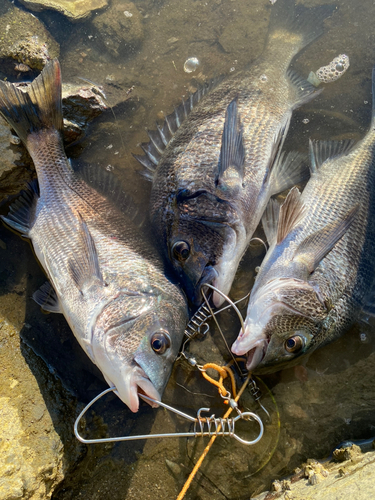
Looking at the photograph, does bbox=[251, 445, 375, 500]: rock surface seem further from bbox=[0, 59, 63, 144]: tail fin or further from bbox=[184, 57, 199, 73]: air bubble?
bbox=[184, 57, 199, 73]: air bubble

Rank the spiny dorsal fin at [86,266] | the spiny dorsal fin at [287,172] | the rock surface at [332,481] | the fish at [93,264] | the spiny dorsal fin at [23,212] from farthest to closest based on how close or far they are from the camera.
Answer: the spiny dorsal fin at [287,172], the spiny dorsal fin at [23,212], the spiny dorsal fin at [86,266], the fish at [93,264], the rock surface at [332,481]

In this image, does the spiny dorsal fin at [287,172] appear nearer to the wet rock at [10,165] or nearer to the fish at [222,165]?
the fish at [222,165]

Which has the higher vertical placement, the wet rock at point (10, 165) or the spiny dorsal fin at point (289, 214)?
the wet rock at point (10, 165)

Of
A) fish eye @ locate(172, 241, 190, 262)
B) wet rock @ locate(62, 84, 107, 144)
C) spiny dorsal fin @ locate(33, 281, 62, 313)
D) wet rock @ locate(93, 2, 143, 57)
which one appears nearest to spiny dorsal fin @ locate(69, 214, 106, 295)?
spiny dorsal fin @ locate(33, 281, 62, 313)

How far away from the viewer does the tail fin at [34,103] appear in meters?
3.45

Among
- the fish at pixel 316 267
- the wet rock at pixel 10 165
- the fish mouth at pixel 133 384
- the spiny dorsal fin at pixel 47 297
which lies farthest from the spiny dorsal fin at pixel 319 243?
the wet rock at pixel 10 165

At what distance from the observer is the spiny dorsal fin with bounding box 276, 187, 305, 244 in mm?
3344

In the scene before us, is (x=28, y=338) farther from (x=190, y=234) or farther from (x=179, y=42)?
(x=179, y=42)

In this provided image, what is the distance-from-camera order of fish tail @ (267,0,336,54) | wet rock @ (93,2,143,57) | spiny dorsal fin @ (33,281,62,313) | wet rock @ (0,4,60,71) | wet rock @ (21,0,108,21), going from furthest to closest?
wet rock @ (93,2,143,57), wet rock @ (21,0,108,21), fish tail @ (267,0,336,54), wet rock @ (0,4,60,71), spiny dorsal fin @ (33,281,62,313)

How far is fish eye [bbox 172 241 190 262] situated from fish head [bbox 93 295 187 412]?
1.77 feet

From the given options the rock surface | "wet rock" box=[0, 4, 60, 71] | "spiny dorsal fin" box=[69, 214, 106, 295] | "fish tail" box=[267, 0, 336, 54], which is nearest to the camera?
the rock surface

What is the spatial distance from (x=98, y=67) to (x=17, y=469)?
4.67 m

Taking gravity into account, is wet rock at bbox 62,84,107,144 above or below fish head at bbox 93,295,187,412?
above

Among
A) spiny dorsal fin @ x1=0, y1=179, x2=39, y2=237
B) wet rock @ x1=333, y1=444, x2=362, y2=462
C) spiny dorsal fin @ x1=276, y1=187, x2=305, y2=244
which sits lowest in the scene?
wet rock @ x1=333, y1=444, x2=362, y2=462
